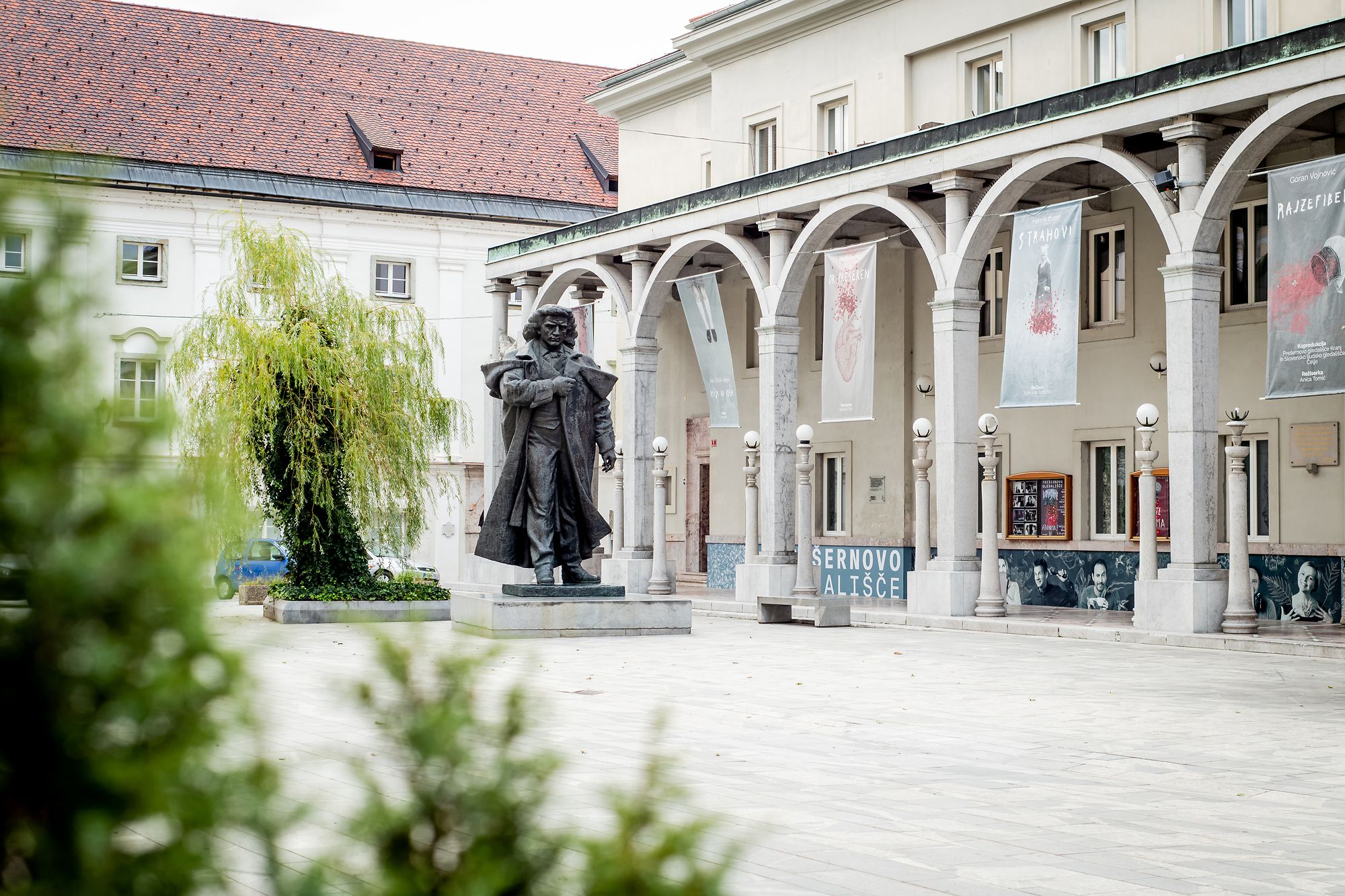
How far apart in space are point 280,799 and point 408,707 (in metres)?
0.18

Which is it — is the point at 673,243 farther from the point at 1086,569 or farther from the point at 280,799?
the point at 280,799

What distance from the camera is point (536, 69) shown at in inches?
2167

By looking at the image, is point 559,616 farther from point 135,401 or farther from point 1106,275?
point 135,401

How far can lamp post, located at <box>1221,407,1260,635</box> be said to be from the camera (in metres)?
19.4

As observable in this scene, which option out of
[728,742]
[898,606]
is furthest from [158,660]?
[898,606]

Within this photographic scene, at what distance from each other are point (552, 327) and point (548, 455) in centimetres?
155

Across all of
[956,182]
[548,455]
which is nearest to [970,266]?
[956,182]

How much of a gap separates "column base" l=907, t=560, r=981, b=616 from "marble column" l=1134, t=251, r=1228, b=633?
3.47m

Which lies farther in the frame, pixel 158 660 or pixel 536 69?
pixel 536 69

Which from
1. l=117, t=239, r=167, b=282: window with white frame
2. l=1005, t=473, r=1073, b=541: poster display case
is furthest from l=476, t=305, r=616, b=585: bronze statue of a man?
l=117, t=239, r=167, b=282: window with white frame

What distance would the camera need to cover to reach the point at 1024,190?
23.7 m

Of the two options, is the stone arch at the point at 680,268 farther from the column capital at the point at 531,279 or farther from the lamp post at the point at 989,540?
the lamp post at the point at 989,540

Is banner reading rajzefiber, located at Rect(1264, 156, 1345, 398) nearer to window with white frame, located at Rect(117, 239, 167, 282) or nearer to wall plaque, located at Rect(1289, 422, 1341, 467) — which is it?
wall plaque, located at Rect(1289, 422, 1341, 467)

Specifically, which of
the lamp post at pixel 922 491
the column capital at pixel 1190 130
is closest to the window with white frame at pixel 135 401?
the column capital at pixel 1190 130
